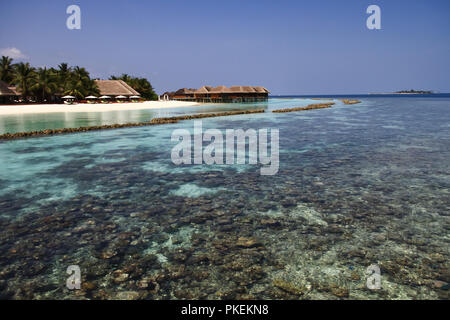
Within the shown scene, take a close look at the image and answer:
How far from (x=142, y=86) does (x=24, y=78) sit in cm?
3707

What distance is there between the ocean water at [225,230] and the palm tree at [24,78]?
56568 mm

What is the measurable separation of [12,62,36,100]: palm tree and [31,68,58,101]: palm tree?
0.88 metres

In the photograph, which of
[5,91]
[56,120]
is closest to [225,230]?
[56,120]

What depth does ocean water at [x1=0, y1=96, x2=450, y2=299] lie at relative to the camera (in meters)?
4.11

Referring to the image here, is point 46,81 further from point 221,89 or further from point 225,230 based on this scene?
point 225,230

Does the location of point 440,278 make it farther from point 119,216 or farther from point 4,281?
point 4,281

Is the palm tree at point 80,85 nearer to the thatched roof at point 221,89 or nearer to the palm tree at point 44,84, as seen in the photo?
the palm tree at point 44,84

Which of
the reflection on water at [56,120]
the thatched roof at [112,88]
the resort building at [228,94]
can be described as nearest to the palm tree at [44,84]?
the thatched roof at [112,88]

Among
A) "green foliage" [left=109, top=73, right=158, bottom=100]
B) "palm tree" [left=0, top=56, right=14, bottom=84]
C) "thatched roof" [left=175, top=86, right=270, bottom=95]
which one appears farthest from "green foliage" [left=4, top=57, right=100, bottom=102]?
"thatched roof" [left=175, top=86, right=270, bottom=95]

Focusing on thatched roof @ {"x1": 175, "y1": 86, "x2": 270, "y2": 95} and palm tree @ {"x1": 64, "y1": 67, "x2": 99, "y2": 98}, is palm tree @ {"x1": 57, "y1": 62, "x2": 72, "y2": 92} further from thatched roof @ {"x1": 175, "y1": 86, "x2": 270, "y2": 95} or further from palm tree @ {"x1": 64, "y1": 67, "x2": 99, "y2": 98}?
thatched roof @ {"x1": 175, "y1": 86, "x2": 270, "y2": 95}

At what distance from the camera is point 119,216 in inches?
254

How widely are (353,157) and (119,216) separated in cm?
Result: 1083

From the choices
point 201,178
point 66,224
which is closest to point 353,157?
point 201,178

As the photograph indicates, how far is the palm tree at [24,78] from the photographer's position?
5509 cm
